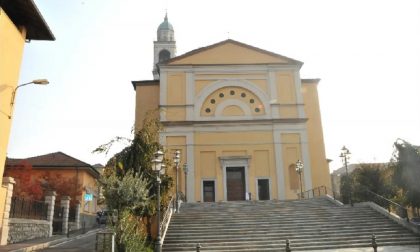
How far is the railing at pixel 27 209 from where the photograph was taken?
17706mm

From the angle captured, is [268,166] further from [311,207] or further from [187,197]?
[311,207]

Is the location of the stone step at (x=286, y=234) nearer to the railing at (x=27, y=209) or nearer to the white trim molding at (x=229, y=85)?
the railing at (x=27, y=209)

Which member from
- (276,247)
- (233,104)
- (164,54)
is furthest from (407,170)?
(164,54)

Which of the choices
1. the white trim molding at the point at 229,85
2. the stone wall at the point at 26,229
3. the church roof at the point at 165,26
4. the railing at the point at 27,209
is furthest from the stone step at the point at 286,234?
the church roof at the point at 165,26

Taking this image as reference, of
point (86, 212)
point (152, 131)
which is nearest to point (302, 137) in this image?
point (152, 131)

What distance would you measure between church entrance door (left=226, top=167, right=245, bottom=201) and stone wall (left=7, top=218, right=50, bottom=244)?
1352cm

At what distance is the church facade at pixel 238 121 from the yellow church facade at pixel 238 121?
8 centimetres

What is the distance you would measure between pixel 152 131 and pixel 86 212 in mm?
22202

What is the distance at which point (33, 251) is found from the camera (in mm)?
15766

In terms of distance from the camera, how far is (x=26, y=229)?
62.2 ft

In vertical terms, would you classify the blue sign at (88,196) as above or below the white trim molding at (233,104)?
below

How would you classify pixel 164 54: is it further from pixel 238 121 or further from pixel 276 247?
pixel 276 247

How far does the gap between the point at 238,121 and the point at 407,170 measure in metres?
15.9

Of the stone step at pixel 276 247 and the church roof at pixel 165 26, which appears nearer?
the stone step at pixel 276 247
